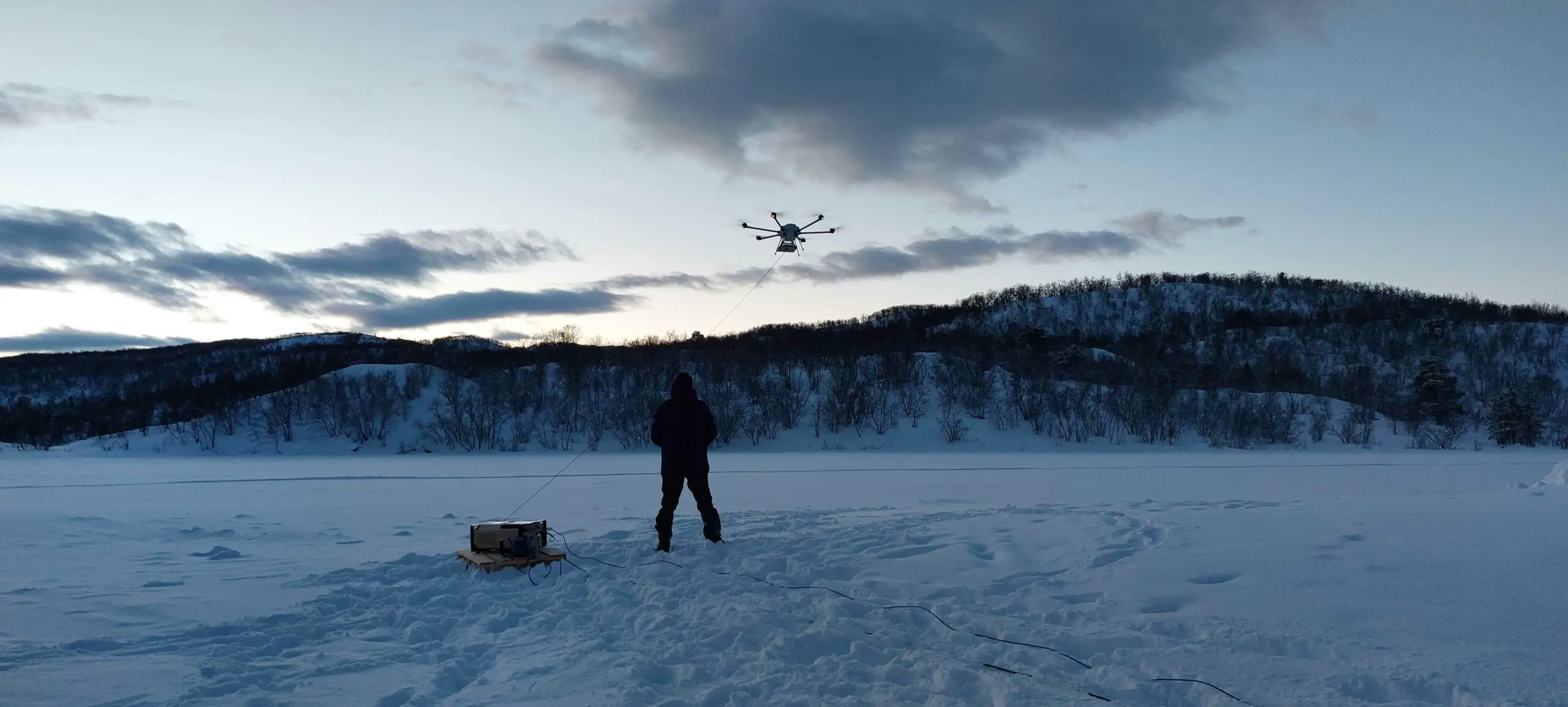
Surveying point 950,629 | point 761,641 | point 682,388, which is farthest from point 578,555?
point 950,629

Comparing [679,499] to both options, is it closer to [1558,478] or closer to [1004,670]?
[1004,670]

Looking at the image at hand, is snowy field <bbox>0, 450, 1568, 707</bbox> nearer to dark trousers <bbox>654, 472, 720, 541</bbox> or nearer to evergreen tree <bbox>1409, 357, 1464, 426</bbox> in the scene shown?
dark trousers <bbox>654, 472, 720, 541</bbox>

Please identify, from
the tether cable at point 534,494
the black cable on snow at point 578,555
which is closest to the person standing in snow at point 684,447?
the black cable on snow at point 578,555

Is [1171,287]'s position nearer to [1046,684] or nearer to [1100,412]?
[1100,412]

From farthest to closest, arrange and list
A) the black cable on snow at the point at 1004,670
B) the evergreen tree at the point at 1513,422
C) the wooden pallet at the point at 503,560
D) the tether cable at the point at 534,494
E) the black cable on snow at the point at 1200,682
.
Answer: the evergreen tree at the point at 1513,422 → the tether cable at the point at 534,494 → the wooden pallet at the point at 503,560 → the black cable on snow at the point at 1004,670 → the black cable on snow at the point at 1200,682

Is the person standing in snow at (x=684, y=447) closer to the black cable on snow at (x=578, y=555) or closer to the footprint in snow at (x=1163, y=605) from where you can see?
the black cable on snow at (x=578, y=555)

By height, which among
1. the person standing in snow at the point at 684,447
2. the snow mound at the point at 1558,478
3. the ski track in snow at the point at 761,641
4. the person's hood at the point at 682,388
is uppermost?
the person's hood at the point at 682,388
